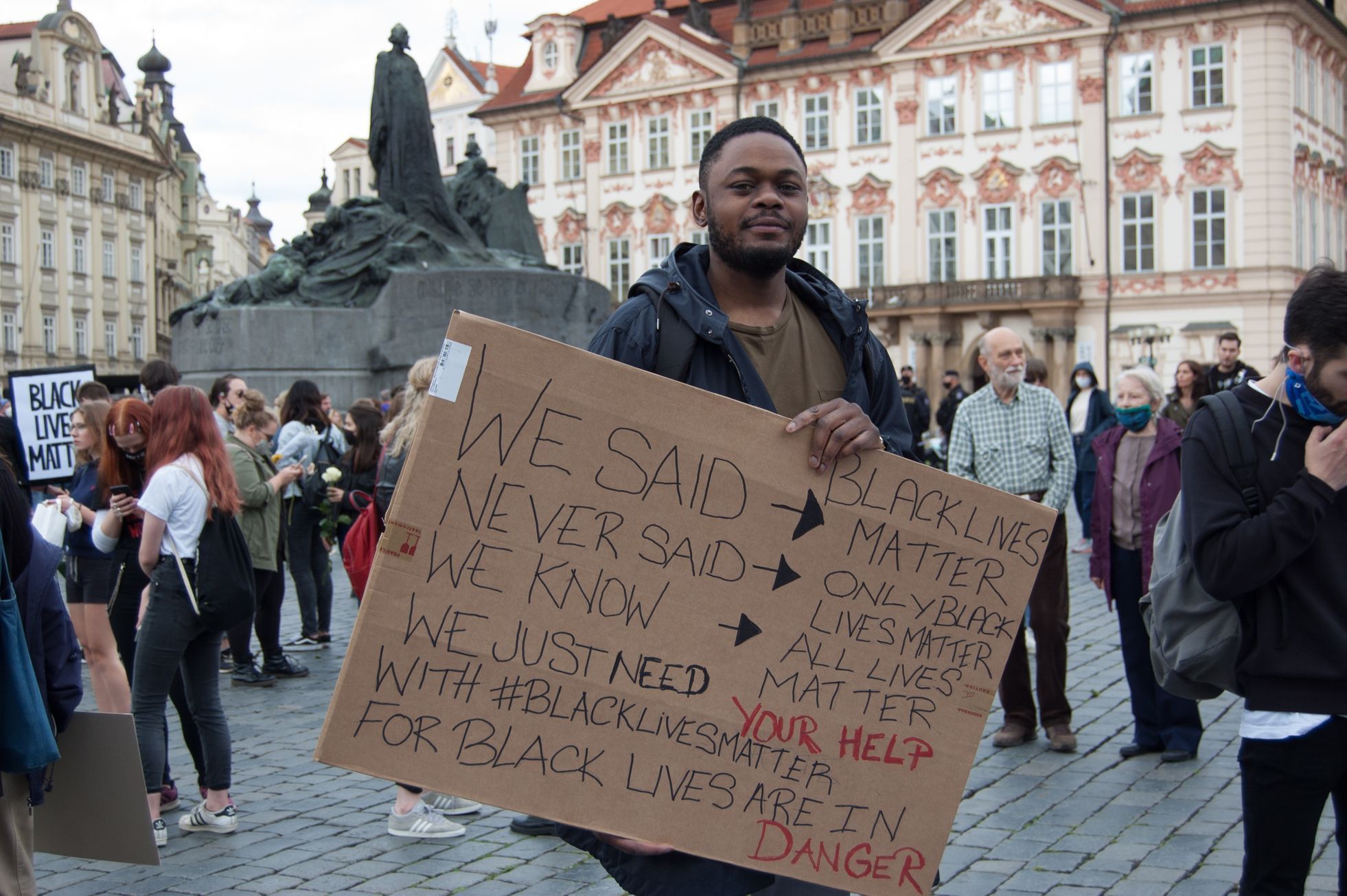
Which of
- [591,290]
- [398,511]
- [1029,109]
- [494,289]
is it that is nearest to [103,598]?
[398,511]

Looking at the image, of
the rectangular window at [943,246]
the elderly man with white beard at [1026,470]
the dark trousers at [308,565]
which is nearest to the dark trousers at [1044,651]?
the elderly man with white beard at [1026,470]

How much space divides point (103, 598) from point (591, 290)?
12303mm

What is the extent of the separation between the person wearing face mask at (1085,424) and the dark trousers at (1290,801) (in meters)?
5.83

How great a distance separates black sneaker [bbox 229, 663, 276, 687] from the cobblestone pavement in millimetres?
1524

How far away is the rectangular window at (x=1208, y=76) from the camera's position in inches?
1543

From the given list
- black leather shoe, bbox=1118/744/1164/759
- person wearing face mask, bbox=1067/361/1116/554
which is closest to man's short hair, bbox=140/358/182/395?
person wearing face mask, bbox=1067/361/1116/554

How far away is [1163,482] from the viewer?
21.4ft

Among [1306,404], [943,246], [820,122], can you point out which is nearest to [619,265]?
[820,122]

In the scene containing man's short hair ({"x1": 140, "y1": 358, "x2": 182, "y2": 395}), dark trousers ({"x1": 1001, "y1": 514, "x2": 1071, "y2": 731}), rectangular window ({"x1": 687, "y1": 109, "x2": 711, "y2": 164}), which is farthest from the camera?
rectangular window ({"x1": 687, "y1": 109, "x2": 711, "y2": 164})

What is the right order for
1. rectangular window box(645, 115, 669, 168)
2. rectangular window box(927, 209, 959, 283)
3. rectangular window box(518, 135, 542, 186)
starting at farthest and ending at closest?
1. rectangular window box(518, 135, 542, 186)
2. rectangular window box(645, 115, 669, 168)
3. rectangular window box(927, 209, 959, 283)

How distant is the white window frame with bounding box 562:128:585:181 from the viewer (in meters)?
49.1

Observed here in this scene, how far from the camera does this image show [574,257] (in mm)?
49656

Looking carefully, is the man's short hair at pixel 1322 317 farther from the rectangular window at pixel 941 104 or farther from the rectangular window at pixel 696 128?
the rectangular window at pixel 696 128

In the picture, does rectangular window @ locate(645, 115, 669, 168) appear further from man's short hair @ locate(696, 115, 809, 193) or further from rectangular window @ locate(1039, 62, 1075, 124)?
man's short hair @ locate(696, 115, 809, 193)
